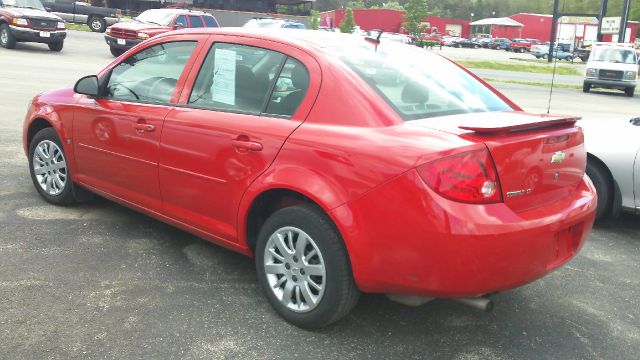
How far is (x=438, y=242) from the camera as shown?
271cm

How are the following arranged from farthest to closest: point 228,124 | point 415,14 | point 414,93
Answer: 1. point 415,14
2. point 228,124
3. point 414,93

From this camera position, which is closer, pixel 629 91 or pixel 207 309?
pixel 207 309

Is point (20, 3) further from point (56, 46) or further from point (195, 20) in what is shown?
point (195, 20)

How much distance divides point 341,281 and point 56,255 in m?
2.21

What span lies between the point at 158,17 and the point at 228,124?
702 inches

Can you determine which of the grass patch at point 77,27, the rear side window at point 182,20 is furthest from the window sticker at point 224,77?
the grass patch at point 77,27

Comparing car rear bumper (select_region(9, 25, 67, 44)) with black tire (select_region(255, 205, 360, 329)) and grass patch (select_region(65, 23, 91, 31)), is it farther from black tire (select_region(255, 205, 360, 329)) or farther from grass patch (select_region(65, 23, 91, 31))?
black tire (select_region(255, 205, 360, 329))

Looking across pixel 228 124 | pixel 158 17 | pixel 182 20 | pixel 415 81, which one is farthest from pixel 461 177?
pixel 158 17

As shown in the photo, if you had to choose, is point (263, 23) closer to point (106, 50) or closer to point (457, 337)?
point (106, 50)

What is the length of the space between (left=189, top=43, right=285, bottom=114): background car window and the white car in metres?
3.18

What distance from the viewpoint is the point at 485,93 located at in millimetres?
3898

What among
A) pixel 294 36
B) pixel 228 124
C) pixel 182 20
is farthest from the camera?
pixel 182 20

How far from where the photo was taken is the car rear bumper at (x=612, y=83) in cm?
2262

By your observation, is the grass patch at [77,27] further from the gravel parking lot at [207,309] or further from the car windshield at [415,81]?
the car windshield at [415,81]
